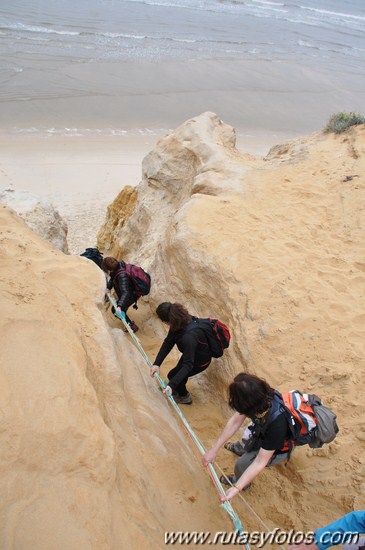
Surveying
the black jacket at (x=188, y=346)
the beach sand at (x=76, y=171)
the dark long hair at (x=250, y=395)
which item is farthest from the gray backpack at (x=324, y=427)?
the beach sand at (x=76, y=171)

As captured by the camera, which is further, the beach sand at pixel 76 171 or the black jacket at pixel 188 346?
the beach sand at pixel 76 171

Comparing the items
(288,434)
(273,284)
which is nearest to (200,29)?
(273,284)

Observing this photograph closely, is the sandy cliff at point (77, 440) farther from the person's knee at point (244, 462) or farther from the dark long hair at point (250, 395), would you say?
the dark long hair at point (250, 395)

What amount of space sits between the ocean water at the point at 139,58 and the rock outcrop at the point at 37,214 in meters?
9.61

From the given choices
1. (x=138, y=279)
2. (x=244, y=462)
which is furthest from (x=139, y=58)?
(x=244, y=462)

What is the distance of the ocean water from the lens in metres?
16.4

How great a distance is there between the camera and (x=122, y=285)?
16.8 feet

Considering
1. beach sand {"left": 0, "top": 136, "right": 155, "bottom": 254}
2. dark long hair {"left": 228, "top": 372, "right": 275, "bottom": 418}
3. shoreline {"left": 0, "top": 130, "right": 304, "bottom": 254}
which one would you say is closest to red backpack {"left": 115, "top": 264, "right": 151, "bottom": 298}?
dark long hair {"left": 228, "top": 372, "right": 275, "bottom": 418}

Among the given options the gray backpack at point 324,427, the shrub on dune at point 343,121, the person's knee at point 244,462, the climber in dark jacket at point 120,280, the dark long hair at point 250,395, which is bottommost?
the person's knee at point 244,462

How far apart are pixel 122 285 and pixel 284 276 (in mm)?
1867

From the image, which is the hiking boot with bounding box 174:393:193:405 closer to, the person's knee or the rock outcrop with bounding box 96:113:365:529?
the rock outcrop with bounding box 96:113:365:529

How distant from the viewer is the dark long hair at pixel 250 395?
8.78ft

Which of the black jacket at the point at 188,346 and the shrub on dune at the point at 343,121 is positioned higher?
the shrub on dune at the point at 343,121

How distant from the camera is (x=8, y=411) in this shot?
7.30ft
